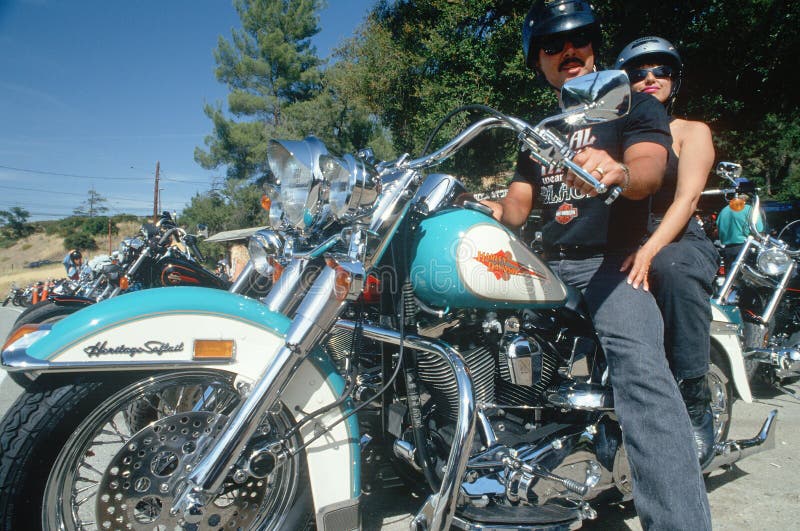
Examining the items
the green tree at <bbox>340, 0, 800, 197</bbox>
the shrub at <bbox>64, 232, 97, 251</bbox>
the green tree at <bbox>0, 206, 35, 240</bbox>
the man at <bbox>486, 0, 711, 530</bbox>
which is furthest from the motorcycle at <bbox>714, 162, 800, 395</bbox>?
the green tree at <bbox>0, 206, 35, 240</bbox>

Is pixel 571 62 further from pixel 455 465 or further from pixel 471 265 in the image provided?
pixel 455 465

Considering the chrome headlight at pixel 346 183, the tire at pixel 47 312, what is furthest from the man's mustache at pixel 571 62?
the tire at pixel 47 312

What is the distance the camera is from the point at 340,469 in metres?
1.71

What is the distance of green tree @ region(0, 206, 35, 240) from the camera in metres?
72.6

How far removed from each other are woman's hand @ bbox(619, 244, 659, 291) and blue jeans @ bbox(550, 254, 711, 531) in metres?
0.03

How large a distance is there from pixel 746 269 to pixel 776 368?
36.3 inches

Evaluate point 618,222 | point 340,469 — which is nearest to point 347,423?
point 340,469

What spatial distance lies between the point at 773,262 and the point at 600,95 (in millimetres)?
4192

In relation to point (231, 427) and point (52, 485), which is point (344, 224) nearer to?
point (231, 427)

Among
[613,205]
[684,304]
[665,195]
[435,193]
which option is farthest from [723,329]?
[435,193]

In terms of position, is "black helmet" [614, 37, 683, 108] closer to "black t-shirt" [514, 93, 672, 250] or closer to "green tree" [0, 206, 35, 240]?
"black t-shirt" [514, 93, 672, 250]

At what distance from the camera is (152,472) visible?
1.55 meters

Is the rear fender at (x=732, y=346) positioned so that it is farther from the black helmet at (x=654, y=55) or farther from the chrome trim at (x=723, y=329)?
the black helmet at (x=654, y=55)

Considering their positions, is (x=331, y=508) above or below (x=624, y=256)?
below
